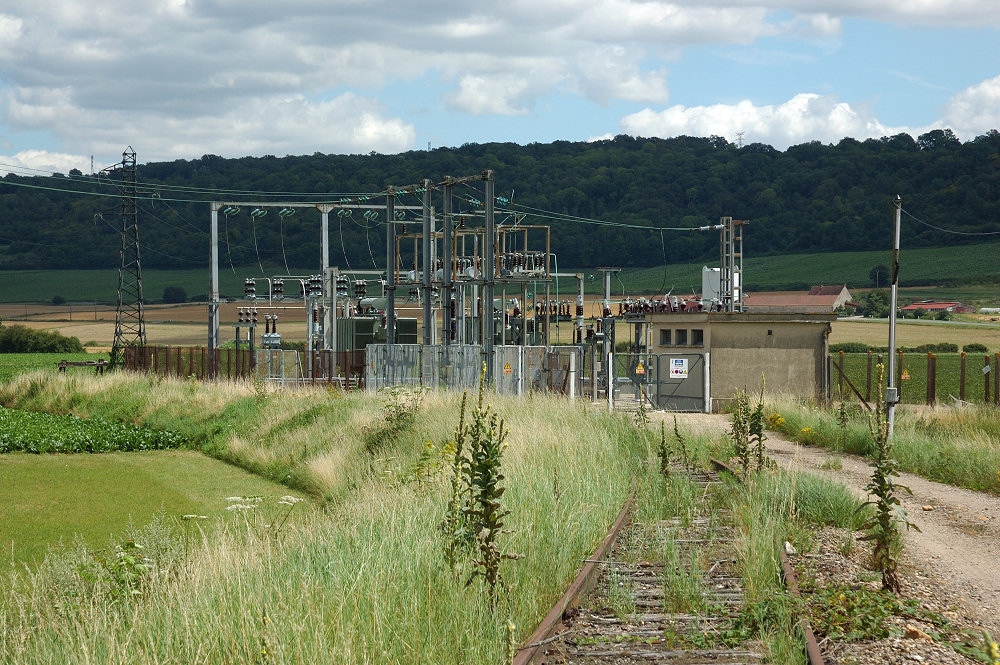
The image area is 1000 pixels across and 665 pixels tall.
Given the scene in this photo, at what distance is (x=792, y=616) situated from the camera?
8.60 metres

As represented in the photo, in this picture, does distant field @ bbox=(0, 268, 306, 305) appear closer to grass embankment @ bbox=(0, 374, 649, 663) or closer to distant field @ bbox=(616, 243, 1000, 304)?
distant field @ bbox=(616, 243, 1000, 304)

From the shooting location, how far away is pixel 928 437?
22.9 m

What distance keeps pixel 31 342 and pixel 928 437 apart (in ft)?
262

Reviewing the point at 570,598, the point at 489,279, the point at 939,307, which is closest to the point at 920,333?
the point at 939,307

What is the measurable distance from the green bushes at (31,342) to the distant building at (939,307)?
248 ft

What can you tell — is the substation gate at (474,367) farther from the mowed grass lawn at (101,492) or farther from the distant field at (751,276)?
the distant field at (751,276)

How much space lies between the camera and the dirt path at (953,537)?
10594 millimetres

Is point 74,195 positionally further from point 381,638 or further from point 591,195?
point 381,638

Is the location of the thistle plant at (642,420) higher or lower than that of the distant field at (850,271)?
lower

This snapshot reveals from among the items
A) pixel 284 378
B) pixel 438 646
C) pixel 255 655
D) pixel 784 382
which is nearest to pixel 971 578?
pixel 438 646

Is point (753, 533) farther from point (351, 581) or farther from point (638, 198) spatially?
point (638, 198)

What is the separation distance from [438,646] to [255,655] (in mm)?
1196

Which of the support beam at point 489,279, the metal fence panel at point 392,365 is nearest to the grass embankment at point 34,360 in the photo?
the metal fence panel at point 392,365

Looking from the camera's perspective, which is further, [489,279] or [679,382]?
[679,382]
